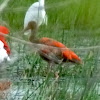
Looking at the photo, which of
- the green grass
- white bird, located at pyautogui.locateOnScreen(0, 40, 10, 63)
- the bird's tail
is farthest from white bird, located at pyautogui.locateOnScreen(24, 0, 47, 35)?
the bird's tail

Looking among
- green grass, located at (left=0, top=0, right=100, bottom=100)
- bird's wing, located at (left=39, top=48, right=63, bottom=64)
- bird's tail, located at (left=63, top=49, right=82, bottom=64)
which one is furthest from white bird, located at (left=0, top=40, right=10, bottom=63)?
bird's tail, located at (left=63, top=49, right=82, bottom=64)

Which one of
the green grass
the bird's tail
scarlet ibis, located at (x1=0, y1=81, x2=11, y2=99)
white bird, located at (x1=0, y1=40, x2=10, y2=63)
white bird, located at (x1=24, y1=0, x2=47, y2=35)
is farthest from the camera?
the bird's tail

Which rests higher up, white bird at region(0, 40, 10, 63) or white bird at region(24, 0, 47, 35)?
white bird at region(24, 0, 47, 35)

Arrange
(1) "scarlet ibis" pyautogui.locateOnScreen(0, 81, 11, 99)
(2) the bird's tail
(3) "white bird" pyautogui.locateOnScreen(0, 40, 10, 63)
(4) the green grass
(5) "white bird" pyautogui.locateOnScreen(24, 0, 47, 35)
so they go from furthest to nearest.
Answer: (2) the bird's tail → (3) "white bird" pyautogui.locateOnScreen(0, 40, 10, 63) → (1) "scarlet ibis" pyautogui.locateOnScreen(0, 81, 11, 99) → (4) the green grass → (5) "white bird" pyautogui.locateOnScreen(24, 0, 47, 35)

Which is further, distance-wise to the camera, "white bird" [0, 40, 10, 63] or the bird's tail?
the bird's tail

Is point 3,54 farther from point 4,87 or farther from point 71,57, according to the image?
point 71,57

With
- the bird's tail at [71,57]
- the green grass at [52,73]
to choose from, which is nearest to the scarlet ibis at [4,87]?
the green grass at [52,73]

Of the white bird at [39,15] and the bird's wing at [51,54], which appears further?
the white bird at [39,15]

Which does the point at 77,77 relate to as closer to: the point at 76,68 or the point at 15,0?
Answer: the point at 76,68

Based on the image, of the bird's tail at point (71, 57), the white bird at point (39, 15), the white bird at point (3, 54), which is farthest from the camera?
the bird's tail at point (71, 57)

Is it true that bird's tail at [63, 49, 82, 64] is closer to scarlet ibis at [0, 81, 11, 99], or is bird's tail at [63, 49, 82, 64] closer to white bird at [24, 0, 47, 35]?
white bird at [24, 0, 47, 35]

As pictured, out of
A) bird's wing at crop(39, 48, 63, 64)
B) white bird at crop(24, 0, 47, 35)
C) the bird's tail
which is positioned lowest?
bird's wing at crop(39, 48, 63, 64)

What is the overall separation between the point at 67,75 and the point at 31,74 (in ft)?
0.77

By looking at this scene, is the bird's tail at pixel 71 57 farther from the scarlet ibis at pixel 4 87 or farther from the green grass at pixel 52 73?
the scarlet ibis at pixel 4 87
